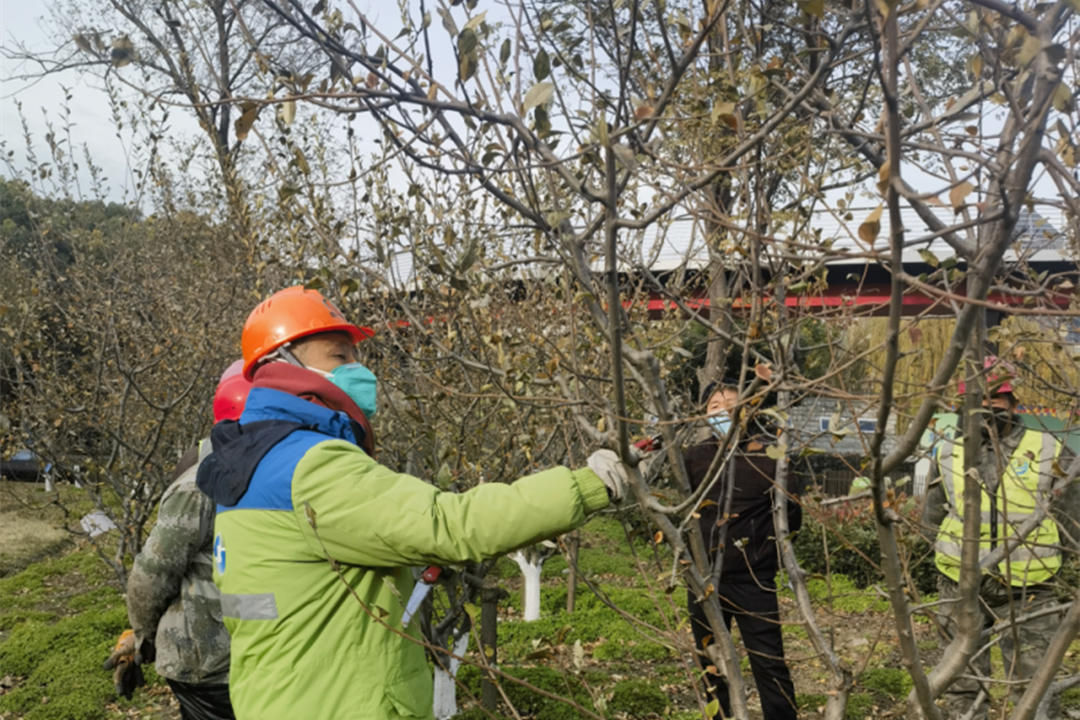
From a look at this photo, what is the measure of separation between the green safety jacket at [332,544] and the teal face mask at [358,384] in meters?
0.13

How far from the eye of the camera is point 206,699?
3123mm

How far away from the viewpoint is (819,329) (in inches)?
377

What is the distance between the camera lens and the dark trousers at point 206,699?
3.10 metres

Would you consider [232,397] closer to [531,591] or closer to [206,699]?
[206,699]

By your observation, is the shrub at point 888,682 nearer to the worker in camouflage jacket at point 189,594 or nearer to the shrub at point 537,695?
the shrub at point 537,695

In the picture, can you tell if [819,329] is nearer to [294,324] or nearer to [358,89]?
[294,324]

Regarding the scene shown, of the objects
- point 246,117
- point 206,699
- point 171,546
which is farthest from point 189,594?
point 246,117

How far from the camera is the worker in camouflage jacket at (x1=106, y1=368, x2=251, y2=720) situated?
306 centimetres

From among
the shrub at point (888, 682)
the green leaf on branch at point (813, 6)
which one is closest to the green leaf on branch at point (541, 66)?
the green leaf on branch at point (813, 6)

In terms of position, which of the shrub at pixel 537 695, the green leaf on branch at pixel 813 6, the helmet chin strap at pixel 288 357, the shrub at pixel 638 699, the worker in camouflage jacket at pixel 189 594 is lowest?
the shrub at pixel 638 699

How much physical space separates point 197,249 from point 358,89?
10.3m

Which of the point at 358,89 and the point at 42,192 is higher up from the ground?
the point at 42,192

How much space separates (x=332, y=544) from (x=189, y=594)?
1.31 m

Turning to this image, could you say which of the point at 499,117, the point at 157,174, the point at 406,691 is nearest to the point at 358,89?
the point at 499,117
